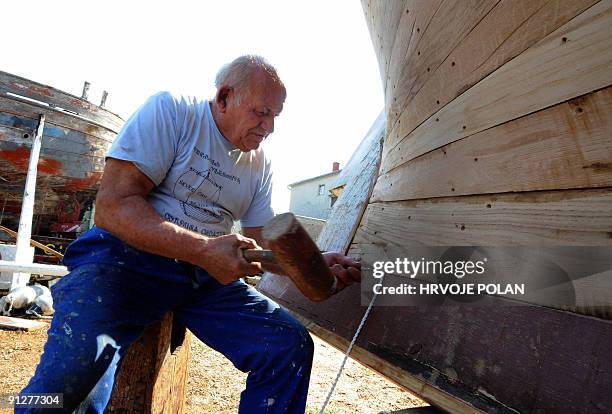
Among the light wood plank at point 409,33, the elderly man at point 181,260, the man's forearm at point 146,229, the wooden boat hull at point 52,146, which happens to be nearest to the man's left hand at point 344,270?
the elderly man at point 181,260

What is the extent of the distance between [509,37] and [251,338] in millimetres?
1346

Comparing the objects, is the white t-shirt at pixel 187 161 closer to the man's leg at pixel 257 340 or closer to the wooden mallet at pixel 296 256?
the man's leg at pixel 257 340

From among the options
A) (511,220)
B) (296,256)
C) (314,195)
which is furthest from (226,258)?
(314,195)

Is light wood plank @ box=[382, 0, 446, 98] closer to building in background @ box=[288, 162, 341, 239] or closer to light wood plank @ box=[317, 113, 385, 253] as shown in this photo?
light wood plank @ box=[317, 113, 385, 253]

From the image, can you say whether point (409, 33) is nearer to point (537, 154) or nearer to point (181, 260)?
point (537, 154)

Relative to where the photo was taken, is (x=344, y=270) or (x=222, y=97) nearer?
(x=344, y=270)

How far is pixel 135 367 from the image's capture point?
1.69m

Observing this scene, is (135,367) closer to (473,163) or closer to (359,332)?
(359,332)

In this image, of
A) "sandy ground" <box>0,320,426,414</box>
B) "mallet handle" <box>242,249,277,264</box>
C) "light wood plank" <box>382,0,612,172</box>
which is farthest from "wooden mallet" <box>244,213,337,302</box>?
"sandy ground" <box>0,320,426,414</box>

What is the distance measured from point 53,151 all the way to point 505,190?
11.5 meters

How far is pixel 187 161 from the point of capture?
1650 mm

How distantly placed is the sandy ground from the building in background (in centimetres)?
1863

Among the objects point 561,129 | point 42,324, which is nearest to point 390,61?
point 561,129

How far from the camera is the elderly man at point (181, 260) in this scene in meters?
1.30
